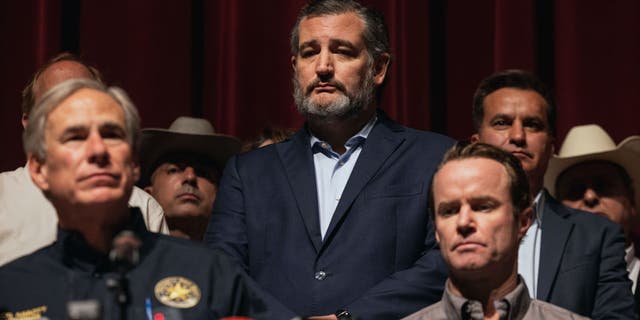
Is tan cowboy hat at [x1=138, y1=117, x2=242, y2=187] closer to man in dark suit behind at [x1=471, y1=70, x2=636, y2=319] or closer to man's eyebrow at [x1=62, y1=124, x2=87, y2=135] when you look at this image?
man in dark suit behind at [x1=471, y1=70, x2=636, y2=319]

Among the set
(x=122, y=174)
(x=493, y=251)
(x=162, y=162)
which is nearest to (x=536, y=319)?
(x=493, y=251)

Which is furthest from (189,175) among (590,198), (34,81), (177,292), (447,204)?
(177,292)

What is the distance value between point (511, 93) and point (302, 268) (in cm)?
121

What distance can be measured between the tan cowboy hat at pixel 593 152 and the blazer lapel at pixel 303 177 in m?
1.54

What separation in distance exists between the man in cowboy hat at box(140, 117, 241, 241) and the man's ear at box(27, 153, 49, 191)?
5.66 feet

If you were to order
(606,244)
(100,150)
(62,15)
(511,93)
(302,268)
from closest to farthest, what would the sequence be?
1. (100,150)
2. (302,268)
3. (606,244)
4. (511,93)
5. (62,15)

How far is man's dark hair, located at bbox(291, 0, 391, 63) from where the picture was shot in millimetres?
3568

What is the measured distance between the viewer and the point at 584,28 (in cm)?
495

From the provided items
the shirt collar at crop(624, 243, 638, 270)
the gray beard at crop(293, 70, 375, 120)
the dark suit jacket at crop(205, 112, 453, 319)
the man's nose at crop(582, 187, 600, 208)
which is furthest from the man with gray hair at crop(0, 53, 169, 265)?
the shirt collar at crop(624, 243, 638, 270)

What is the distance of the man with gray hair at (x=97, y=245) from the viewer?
2480mm

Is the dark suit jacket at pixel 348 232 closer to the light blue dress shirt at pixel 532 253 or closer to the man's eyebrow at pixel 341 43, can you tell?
the man's eyebrow at pixel 341 43

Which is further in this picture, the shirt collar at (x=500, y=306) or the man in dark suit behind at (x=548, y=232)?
the man in dark suit behind at (x=548, y=232)

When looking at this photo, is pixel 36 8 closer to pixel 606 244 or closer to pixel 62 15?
pixel 62 15

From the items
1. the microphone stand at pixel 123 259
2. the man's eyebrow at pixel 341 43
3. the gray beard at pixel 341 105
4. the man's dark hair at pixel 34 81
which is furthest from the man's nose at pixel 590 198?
the microphone stand at pixel 123 259
